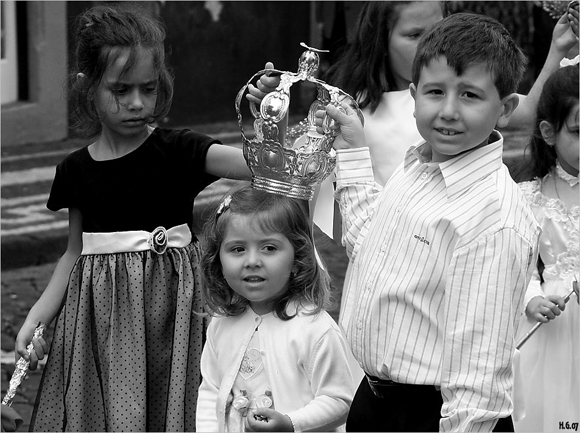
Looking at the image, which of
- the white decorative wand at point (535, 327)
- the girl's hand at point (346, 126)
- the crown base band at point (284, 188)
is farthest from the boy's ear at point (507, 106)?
the white decorative wand at point (535, 327)

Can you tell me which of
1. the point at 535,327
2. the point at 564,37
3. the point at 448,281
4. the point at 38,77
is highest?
the point at 564,37

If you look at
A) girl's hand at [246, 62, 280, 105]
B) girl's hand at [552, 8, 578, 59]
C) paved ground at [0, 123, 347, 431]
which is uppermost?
girl's hand at [552, 8, 578, 59]

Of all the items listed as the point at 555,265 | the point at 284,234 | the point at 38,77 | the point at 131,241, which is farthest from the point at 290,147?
the point at 38,77

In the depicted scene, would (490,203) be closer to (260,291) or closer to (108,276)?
(260,291)

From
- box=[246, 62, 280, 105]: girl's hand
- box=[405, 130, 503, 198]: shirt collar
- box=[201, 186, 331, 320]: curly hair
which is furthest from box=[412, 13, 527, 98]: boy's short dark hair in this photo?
box=[201, 186, 331, 320]: curly hair

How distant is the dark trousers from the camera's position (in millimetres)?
2574

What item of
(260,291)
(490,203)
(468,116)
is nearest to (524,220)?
(490,203)

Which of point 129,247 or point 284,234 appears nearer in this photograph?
point 284,234

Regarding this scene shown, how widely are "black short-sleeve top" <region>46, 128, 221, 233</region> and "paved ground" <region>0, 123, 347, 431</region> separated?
1.60 meters

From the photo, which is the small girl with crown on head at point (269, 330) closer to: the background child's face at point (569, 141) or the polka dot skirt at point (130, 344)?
the polka dot skirt at point (130, 344)

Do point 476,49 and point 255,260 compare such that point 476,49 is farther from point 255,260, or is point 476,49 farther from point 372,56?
point 372,56

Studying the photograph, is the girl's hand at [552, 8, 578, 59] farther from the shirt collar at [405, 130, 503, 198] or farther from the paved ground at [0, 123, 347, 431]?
the paved ground at [0, 123, 347, 431]

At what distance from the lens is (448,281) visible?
7.85 ft

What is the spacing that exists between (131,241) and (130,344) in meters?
0.30
